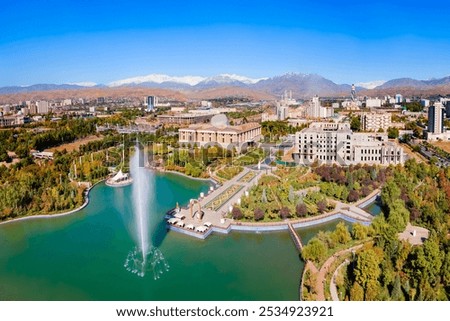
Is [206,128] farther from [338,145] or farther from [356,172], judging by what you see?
[356,172]

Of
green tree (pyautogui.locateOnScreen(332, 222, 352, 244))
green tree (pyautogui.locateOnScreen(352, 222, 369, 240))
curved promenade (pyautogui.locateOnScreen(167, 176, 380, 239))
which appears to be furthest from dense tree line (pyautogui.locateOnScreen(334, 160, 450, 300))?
curved promenade (pyautogui.locateOnScreen(167, 176, 380, 239))

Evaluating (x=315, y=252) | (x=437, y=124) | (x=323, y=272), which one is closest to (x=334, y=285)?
(x=323, y=272)

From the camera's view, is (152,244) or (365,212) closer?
(152,244)

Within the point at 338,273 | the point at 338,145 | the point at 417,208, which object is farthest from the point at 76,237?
the point at 338,145

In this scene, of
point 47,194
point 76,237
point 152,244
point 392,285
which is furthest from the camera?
point 47,194

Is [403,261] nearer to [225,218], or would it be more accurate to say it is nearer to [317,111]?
[225,218]

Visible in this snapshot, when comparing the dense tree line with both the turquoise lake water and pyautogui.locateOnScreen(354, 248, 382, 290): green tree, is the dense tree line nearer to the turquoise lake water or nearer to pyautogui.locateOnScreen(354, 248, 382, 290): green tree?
pyautogui.locateOnScreen(354, 248, 382, 290): green tree

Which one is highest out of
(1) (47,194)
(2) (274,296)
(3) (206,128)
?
(3) (206,128)
